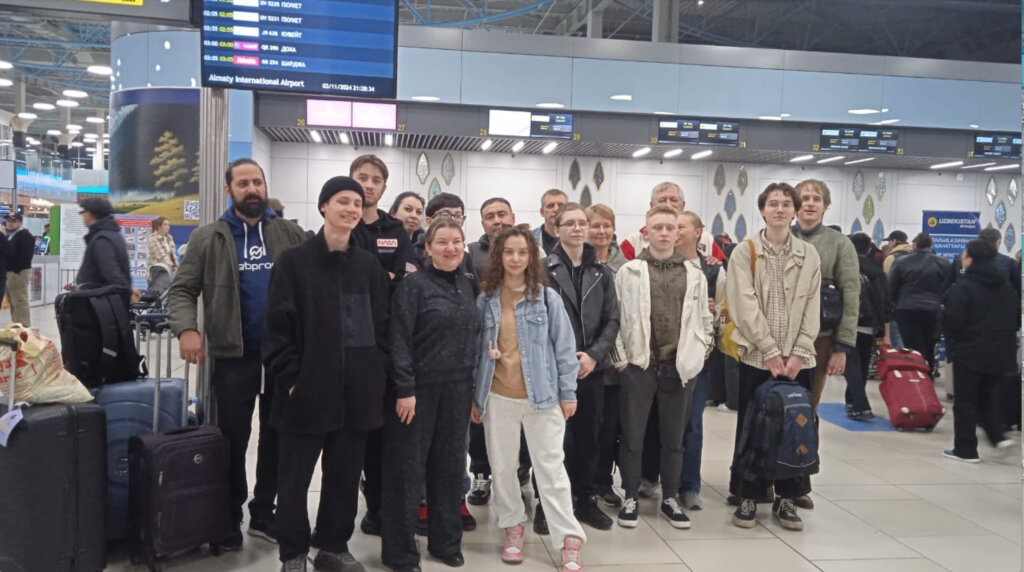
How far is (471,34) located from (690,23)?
7.96m

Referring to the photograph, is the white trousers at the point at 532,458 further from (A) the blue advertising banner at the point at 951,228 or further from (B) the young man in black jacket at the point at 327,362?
(A) the blue advertising banner at the point at 951,228

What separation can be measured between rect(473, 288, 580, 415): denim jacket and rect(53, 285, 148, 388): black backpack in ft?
5.35

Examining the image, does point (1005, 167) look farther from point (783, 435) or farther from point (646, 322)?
point (646, 322)

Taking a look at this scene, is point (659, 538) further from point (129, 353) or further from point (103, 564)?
point (129, 353)

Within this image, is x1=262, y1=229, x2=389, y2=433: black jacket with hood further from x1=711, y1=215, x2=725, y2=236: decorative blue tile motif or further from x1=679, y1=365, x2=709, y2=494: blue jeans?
x1=711, y1=215, x2=725, y2=236: decorative blue tile motif

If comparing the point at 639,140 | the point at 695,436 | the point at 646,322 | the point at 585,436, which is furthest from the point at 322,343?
the point at 639,140

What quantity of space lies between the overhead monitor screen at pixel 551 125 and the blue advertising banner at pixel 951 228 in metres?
5.91

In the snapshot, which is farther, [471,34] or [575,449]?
[471,34]

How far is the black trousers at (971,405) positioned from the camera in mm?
5078

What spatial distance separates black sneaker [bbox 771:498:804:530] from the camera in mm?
3748

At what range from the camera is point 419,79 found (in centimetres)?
888

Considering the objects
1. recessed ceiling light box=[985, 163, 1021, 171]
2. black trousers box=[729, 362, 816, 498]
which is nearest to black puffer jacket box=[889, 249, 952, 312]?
black trousers box=[729, 362, 816, 498]

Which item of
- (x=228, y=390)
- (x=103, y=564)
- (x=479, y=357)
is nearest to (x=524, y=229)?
(x=479, y=357)

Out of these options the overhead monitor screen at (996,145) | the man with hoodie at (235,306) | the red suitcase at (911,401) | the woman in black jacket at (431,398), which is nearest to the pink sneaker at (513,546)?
the woman in black jacket at (431,398)
